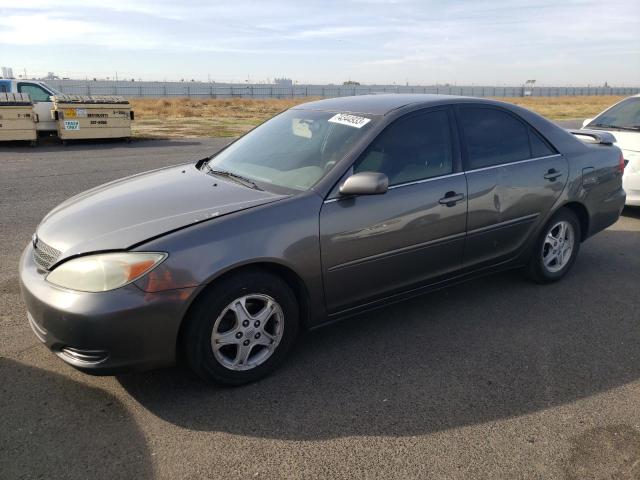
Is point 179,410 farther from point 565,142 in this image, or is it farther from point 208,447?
point 565,142

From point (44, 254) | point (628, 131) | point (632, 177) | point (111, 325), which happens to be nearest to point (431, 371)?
point (111, 325)

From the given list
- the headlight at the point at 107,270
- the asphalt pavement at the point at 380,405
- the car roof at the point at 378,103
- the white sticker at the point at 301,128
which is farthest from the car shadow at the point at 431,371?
the car roof at the point at 378,103

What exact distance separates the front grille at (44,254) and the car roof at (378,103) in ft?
7.15

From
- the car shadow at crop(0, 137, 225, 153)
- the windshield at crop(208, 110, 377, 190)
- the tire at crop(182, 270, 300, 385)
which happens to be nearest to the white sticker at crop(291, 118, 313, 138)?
the windshield at crop(208, 110, 377, 190)

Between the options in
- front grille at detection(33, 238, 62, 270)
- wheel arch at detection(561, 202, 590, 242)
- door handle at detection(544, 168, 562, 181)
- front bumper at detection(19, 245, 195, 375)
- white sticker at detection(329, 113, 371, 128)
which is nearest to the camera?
front bumper at detection(19, 245, 195, 375)

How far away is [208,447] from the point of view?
2668 mm

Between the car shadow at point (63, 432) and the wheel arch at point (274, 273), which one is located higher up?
the wheel arch at point (274, 273)

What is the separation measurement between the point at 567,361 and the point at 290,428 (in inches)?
75.0

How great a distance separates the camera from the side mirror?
330 centimetres

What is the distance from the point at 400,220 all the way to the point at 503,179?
112 cm

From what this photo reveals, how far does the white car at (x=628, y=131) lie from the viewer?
6828 millimetres

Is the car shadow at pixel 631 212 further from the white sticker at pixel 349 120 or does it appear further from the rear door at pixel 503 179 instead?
the white sticker at pixel 349 120

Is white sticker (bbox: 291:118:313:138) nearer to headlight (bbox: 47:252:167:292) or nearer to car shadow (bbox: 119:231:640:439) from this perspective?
car shadow (bbox: 119:231:640:439)

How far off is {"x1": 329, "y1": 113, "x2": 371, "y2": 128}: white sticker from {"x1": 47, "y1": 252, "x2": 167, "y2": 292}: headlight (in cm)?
168
